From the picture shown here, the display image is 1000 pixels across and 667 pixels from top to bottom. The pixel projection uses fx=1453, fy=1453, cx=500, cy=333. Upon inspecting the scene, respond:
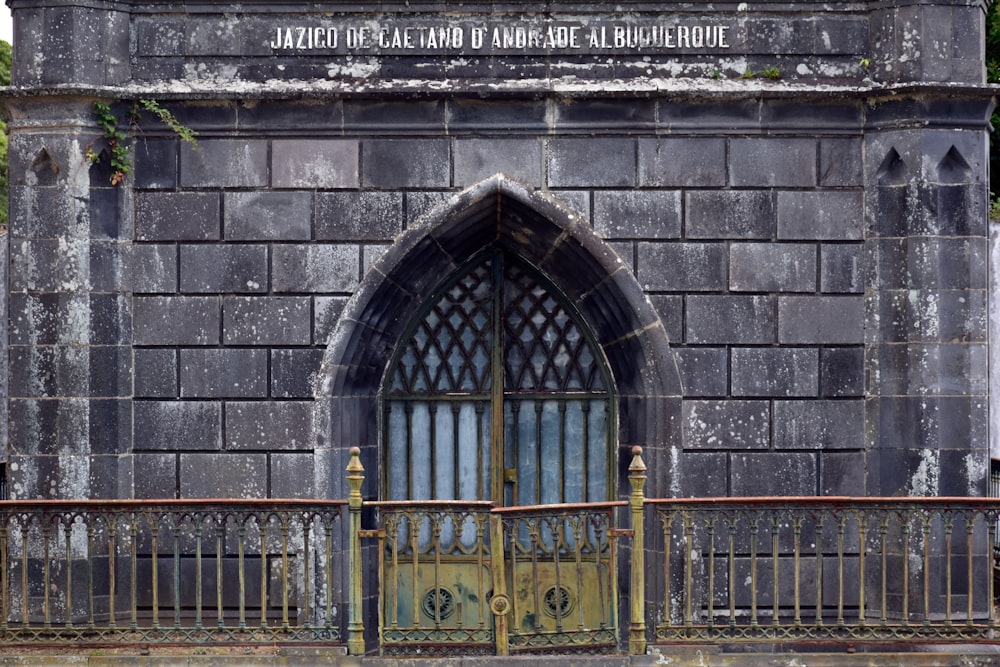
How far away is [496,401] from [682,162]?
2.39 meters

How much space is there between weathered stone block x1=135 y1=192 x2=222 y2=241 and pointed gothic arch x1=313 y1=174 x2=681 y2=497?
127 cm

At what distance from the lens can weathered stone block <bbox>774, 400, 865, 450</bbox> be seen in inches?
440

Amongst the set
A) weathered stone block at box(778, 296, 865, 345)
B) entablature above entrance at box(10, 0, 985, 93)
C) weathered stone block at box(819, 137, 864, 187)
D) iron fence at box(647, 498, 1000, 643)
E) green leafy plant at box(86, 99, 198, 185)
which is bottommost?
iron fence at box(647, 498, 1000, 643)

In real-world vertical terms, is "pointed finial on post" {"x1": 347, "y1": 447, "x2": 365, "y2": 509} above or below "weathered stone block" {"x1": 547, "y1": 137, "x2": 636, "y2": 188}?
below

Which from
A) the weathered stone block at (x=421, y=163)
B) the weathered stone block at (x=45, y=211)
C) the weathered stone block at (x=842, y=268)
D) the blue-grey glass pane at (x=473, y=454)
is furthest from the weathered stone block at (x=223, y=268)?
the weathered stone block at (x=842, y=268)

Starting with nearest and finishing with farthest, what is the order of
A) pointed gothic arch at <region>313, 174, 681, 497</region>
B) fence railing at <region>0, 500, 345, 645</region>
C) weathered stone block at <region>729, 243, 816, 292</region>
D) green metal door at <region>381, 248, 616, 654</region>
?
fence railing at <region>0, 500, 345, 645</region> → pointed gothic arch at <region>313, 174, 681, 497</region> → weathered stone block at <region>729, 243, 816, 292</region> → green metal door at <region>381, 248, 616, 654</region>

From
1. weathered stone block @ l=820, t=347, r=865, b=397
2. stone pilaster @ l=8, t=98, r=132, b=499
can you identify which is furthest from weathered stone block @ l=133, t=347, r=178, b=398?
weathered stone block @ l=820, t=347, r=865, b=397

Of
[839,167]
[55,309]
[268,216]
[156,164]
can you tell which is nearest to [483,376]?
[268,216]

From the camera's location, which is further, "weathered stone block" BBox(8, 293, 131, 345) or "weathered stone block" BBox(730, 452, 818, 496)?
"weathered stone block" BBox(730, 452, 818, 496)

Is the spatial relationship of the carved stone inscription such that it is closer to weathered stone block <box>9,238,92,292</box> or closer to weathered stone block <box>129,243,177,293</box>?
weathered stone block <box>129,243,177,293</box>

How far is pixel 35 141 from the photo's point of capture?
10852 mm

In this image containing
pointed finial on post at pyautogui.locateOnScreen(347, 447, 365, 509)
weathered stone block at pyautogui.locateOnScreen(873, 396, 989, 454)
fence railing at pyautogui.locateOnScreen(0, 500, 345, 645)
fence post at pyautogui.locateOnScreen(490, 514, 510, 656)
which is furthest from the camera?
weathered stone block at pyautogui.locateOnScreen(873, 396, 989, 454)

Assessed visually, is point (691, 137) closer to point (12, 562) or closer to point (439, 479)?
point (439, 479)

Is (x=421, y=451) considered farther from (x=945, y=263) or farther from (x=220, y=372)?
(x=945, y=263)
